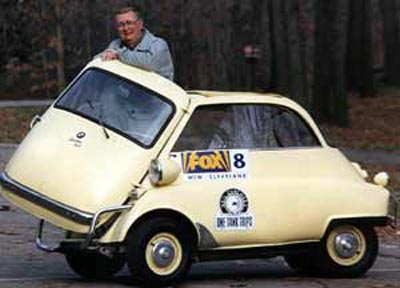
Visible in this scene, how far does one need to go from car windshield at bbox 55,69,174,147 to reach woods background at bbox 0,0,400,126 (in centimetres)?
2303

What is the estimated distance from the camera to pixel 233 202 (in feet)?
30.5

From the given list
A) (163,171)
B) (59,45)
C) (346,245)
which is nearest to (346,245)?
(346,245)

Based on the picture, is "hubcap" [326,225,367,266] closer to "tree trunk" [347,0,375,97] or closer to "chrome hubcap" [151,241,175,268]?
"chrome hubcap" [151,241,175,268]

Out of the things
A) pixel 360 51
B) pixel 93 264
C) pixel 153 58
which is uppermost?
pixel 153 58

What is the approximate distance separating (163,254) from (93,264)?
994mm

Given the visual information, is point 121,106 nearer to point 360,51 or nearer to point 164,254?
point 164,254

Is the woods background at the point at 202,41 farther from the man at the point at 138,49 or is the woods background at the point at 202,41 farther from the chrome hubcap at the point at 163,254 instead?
→ the chrome hubcap at the point at 163,254

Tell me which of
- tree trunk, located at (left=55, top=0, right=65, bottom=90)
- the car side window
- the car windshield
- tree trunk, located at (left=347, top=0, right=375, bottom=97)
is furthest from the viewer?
tree trunk, located at (left=55, top=0, right=65, bottom=90)

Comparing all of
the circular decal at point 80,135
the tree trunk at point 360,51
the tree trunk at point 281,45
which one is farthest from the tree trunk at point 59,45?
the circular decal at point 80,135

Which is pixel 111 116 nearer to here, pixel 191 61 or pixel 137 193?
pixel 137 193

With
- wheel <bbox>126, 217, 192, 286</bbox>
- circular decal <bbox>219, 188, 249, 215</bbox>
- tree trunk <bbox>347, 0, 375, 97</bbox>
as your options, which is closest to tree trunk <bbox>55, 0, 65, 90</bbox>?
tree trunk <bbox>347, 0, 375, 97</bbox>

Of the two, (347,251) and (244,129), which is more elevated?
(244,129)

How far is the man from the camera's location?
980 centimetres

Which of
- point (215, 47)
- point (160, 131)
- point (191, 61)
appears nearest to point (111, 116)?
point (160, 131)
